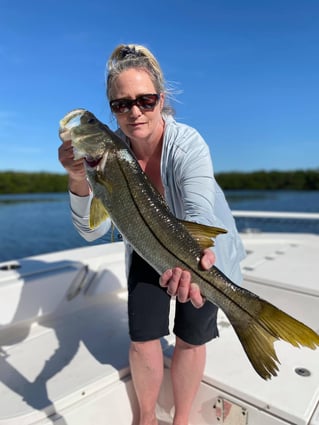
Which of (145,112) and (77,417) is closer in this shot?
(145,112)

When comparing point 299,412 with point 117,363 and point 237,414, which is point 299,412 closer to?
point 237,414

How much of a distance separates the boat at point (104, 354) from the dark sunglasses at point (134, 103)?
70.8 inches

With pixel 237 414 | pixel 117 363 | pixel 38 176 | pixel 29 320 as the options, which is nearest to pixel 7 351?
pixel 29 320

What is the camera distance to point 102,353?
9.71 ft

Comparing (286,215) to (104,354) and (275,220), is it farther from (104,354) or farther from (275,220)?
(104,354)

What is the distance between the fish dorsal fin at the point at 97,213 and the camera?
188cm

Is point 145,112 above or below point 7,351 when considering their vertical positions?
above

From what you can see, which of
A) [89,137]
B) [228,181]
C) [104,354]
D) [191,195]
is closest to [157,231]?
[191,195]

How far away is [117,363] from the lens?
8.96ft

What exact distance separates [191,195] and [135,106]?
2.02 feet

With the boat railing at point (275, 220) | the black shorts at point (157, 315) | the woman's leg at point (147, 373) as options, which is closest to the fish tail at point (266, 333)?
the black shorts at point (157, 315)

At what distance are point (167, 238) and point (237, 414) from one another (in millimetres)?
1340

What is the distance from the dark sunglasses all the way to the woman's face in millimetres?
16

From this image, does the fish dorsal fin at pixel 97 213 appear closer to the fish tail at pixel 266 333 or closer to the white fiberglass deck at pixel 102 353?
the fish tail at pixel 266 333
